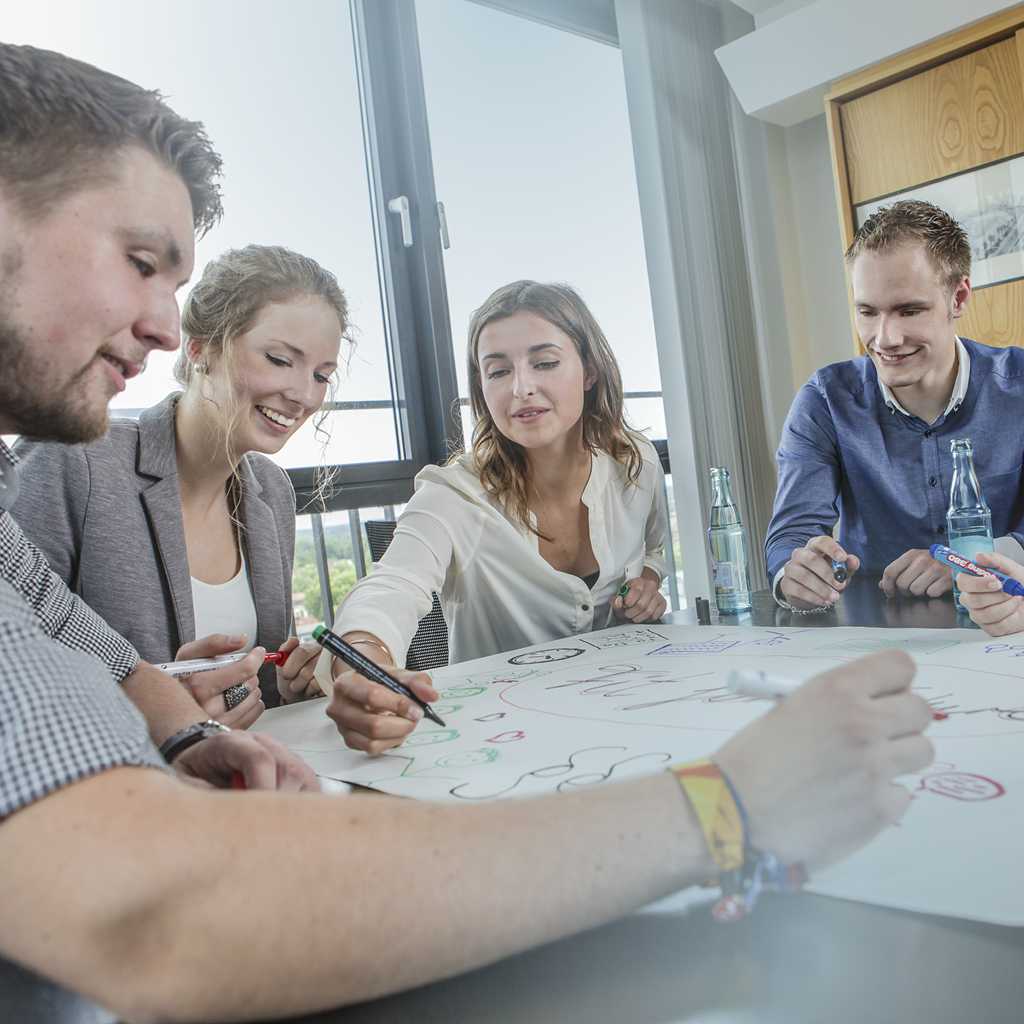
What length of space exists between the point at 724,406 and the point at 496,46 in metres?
1.62

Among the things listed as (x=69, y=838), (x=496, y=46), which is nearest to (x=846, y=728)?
(x=69, y=838)

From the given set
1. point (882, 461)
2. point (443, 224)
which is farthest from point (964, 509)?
point (443, 224)

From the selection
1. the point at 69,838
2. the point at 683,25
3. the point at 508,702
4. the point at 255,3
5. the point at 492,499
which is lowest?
the point at 508,702

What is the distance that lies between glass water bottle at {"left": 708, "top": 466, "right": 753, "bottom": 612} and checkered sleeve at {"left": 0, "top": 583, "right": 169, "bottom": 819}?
3.45 ft

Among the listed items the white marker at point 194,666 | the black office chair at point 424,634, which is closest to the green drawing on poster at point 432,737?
the white marker at point 194,666

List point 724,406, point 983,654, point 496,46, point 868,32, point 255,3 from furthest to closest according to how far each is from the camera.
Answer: point 724,406
point 496,46
point 868,32
point 255,3
point 983,654

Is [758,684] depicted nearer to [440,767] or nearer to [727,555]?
[440,767]

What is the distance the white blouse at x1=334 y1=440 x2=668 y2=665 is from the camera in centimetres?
143

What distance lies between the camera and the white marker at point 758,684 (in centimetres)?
48

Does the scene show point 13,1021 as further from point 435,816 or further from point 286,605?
point 286,605

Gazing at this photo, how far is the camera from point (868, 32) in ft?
8.38

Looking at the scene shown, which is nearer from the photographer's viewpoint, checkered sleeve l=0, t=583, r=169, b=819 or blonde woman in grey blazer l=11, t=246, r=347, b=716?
checkered sleeve l=0, t=583, r=169, b=819

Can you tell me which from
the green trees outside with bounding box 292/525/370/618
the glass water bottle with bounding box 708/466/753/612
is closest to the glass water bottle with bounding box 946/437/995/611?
the glass water bottle with bounding box 708/466/753/612

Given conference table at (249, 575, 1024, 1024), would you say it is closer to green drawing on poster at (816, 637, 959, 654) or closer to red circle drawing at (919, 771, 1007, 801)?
red circle drawing at (919, 771, 1007, 801)
